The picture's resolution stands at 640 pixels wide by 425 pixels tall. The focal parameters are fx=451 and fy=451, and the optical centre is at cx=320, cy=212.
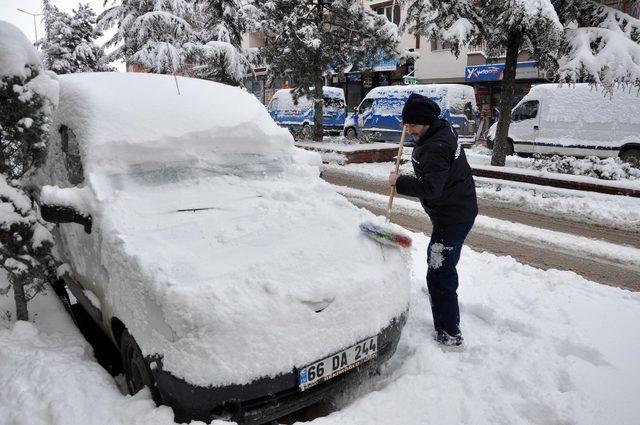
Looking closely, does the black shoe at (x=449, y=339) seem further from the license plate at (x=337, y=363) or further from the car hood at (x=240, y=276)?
the license plate at (x=337, y=363)

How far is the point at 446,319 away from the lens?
339cm

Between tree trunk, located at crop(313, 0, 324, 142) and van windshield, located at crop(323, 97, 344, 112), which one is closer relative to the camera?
tree trunk, located at crop(313, 0, 324, 142)

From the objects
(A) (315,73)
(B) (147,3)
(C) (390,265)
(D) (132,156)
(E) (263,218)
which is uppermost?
(B) (147,3)

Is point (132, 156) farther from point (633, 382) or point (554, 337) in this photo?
point (633, 382)

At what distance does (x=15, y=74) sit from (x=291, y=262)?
2.22 m

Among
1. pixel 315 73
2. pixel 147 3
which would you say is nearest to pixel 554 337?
pixel 315 73

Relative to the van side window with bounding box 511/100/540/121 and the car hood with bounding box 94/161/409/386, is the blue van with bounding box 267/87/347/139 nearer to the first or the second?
the van side window with bounding box 511/100/540/121

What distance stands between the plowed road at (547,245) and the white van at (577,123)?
6.42 m

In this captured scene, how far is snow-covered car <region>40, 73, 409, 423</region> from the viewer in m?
2.24

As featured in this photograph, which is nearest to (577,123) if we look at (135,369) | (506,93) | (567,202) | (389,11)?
(506,93)

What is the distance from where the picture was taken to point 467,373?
302 centimetres

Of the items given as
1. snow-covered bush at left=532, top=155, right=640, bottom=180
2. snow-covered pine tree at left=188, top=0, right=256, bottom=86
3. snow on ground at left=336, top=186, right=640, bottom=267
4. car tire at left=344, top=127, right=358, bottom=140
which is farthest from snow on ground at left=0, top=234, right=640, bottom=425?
car tire at left=344, top=127, right=358, bottom=140

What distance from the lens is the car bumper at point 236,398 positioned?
2.21 meters

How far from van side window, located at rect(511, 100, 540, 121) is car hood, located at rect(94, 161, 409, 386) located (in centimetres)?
1347
